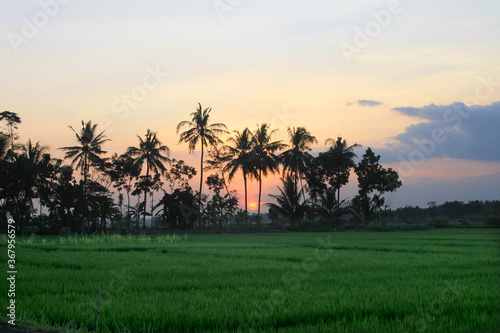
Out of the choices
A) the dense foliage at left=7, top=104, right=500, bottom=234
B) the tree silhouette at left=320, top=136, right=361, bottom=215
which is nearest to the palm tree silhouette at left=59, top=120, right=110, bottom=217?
the dense foliage at left=7, top=104, right=500, bottom=234

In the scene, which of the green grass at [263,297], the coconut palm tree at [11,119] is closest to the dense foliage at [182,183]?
the coconut palm tree at [11,119]

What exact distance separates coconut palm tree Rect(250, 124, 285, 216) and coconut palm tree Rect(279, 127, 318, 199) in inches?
51.6

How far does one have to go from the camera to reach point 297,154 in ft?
150

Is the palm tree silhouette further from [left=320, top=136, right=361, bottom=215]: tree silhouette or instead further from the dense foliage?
[left=320, top=136, right=361, bottom=215]: tree silhouette

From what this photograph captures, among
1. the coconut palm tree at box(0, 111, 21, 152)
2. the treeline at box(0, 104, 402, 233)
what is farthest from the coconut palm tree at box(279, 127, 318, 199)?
the coconut palm tree at box(0, 111, 21, 152)

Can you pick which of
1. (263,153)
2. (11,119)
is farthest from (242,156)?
(11,119)

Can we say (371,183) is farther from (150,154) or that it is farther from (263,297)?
(263,297)

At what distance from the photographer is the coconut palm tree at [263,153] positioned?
43.9 m

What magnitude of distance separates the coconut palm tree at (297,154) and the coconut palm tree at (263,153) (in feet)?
4.30

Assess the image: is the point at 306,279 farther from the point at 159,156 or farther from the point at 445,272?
the point at 159,156

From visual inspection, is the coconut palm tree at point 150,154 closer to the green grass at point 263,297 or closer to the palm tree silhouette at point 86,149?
the palm tree silhouette at point 86,149

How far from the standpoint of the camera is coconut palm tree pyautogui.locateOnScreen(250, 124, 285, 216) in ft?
144

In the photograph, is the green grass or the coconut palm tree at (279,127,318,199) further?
the coconut palm tree at (279,127,318,199)

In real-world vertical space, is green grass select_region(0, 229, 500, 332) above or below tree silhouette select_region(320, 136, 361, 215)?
below
